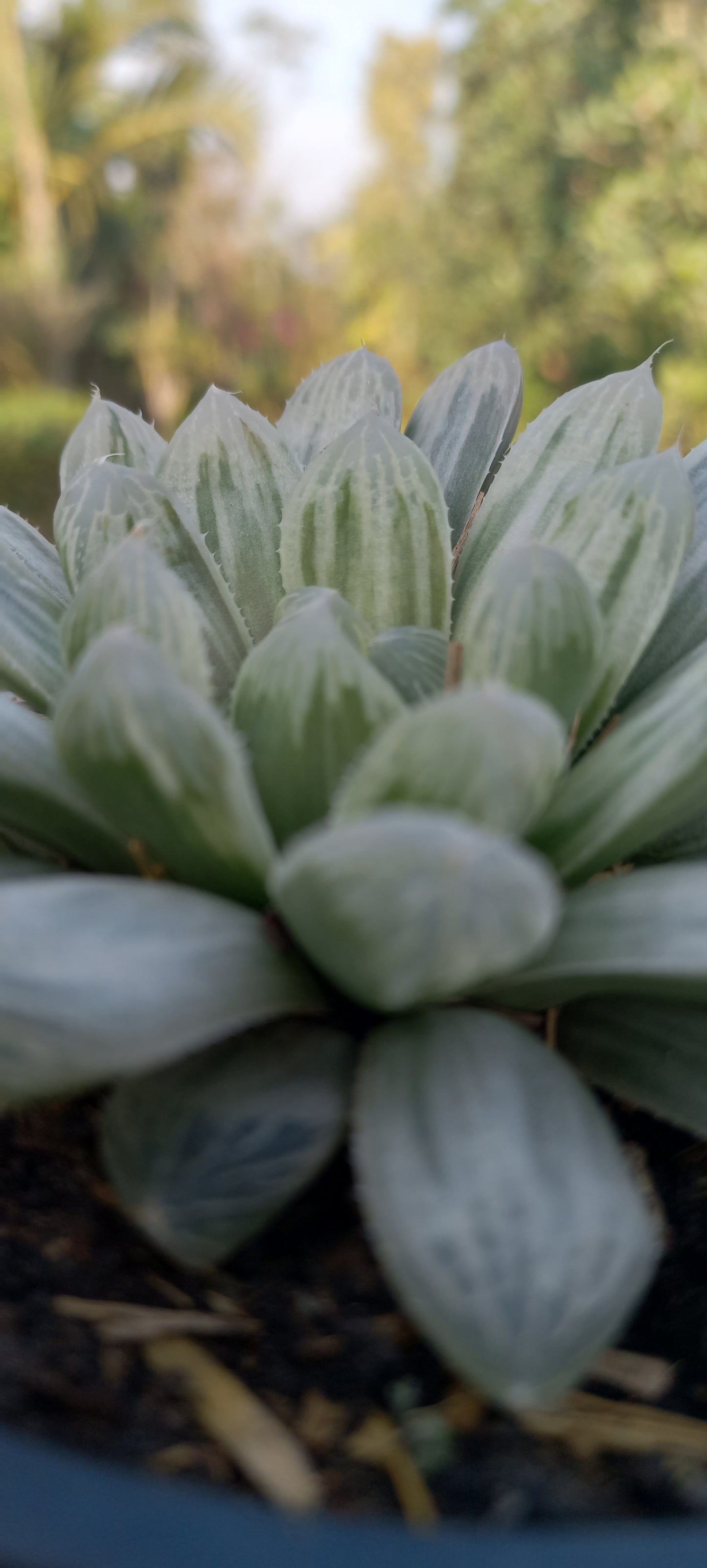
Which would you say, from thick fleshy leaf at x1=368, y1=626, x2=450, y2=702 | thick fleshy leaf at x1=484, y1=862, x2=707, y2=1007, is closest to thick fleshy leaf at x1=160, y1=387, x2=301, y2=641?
thick fleshy leaf at x1=368, y1=626, x2=450, y2=702

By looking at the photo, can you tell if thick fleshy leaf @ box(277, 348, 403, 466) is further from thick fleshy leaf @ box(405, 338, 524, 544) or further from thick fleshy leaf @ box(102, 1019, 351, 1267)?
thick fleshy leaf @ box(102, 1019, 351, 1267)

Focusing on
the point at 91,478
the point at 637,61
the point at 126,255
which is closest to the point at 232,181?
the point at 126,255

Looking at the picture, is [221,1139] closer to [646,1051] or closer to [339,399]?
[646,1051]

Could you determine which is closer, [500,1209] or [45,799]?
[500,1209]

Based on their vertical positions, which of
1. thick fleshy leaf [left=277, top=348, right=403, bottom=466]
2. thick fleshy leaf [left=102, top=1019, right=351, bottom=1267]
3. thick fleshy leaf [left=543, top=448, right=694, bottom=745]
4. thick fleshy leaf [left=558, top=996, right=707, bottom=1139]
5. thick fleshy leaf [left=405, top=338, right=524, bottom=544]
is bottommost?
thick fleshy leaf [left=558, top=996, right=707, bottom=1139]

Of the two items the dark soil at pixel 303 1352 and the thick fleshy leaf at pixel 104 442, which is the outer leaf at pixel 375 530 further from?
the dark soil at pixel 303 1352

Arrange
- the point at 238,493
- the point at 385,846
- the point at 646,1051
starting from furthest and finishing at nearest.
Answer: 1. the point at 238,493
2. the point at 646,1051
3. the point at 385,846

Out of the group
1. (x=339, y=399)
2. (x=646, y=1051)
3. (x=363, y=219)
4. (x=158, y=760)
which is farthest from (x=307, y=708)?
(x=363, y=219)
